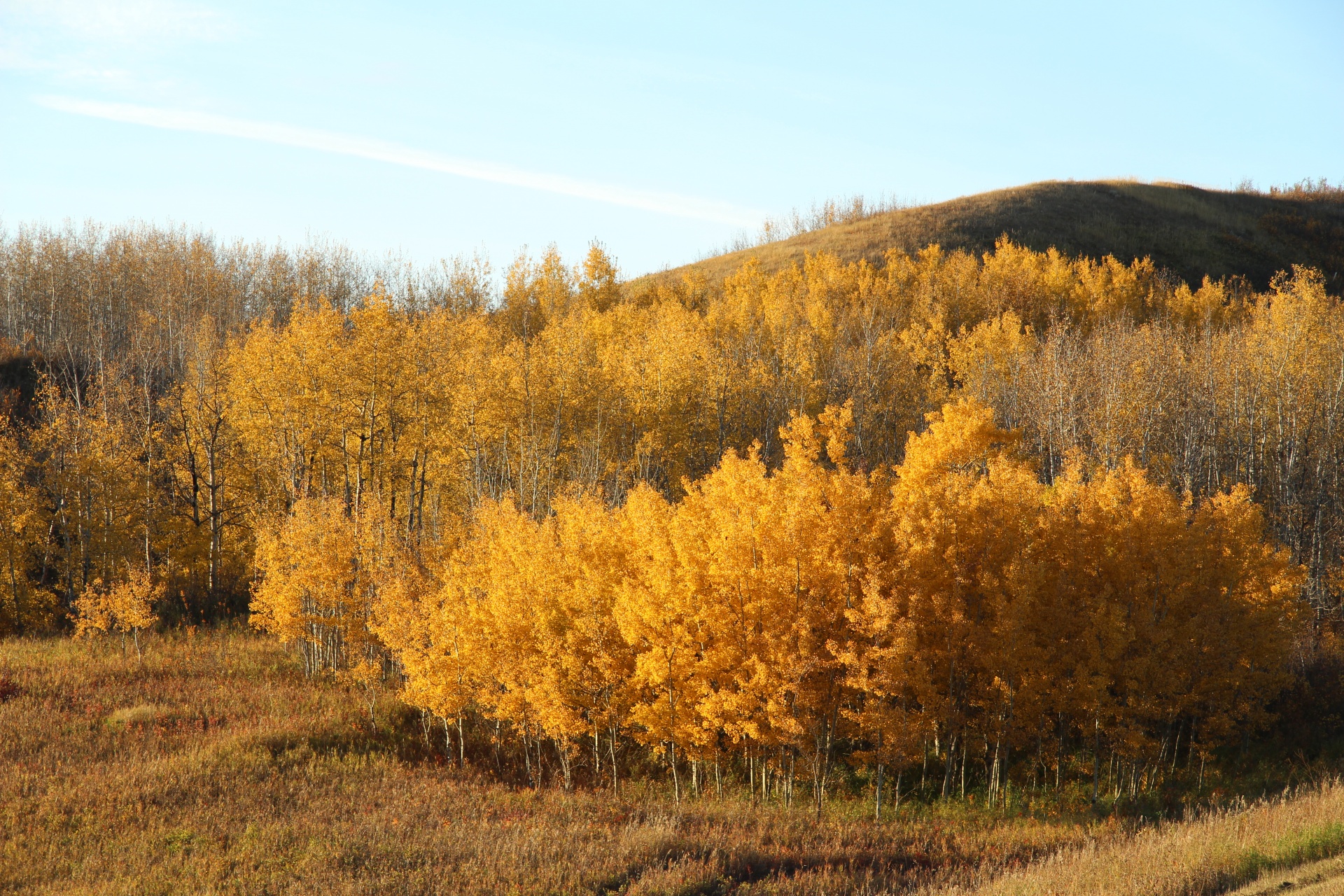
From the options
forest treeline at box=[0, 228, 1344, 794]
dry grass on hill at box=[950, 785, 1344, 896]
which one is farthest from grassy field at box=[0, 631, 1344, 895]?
forest treeline at box=[0, 228, 1344, 794]

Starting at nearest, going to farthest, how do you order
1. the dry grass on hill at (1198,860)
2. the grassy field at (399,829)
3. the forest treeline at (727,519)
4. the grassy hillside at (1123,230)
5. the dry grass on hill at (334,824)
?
the dry grass on hill at (1198,860)
the grassy field at (399,829)
the dry grass on hill at (334,824)
the forest treeline at (727,519)
the grassy hillside at (1123,230)

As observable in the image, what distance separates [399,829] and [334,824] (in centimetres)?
156

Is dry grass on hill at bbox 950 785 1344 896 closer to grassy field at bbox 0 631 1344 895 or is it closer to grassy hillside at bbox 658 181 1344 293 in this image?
grassy field at bbox 0 631 1344 895

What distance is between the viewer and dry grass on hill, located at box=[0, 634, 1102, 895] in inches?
643

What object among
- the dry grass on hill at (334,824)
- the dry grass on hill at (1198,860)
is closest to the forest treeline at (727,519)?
the dry grass on hill at (334,824)

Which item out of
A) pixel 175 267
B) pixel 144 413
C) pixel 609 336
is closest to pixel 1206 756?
pixel 609 336

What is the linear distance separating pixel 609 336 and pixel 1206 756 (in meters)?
45.7

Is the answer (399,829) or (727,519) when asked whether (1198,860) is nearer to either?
(727,519)

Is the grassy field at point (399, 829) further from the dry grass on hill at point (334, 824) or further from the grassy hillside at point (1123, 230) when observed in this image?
the grassy hillside at point (1123, 230)

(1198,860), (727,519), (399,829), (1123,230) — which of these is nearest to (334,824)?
(399,829)

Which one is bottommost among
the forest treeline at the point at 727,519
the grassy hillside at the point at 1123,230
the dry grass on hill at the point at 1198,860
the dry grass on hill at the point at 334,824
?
the dry grass on hill at the point at 334,824

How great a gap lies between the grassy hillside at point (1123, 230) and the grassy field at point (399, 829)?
87185mm

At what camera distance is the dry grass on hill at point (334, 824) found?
643 inches

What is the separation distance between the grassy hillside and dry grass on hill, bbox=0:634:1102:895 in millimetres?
86816
